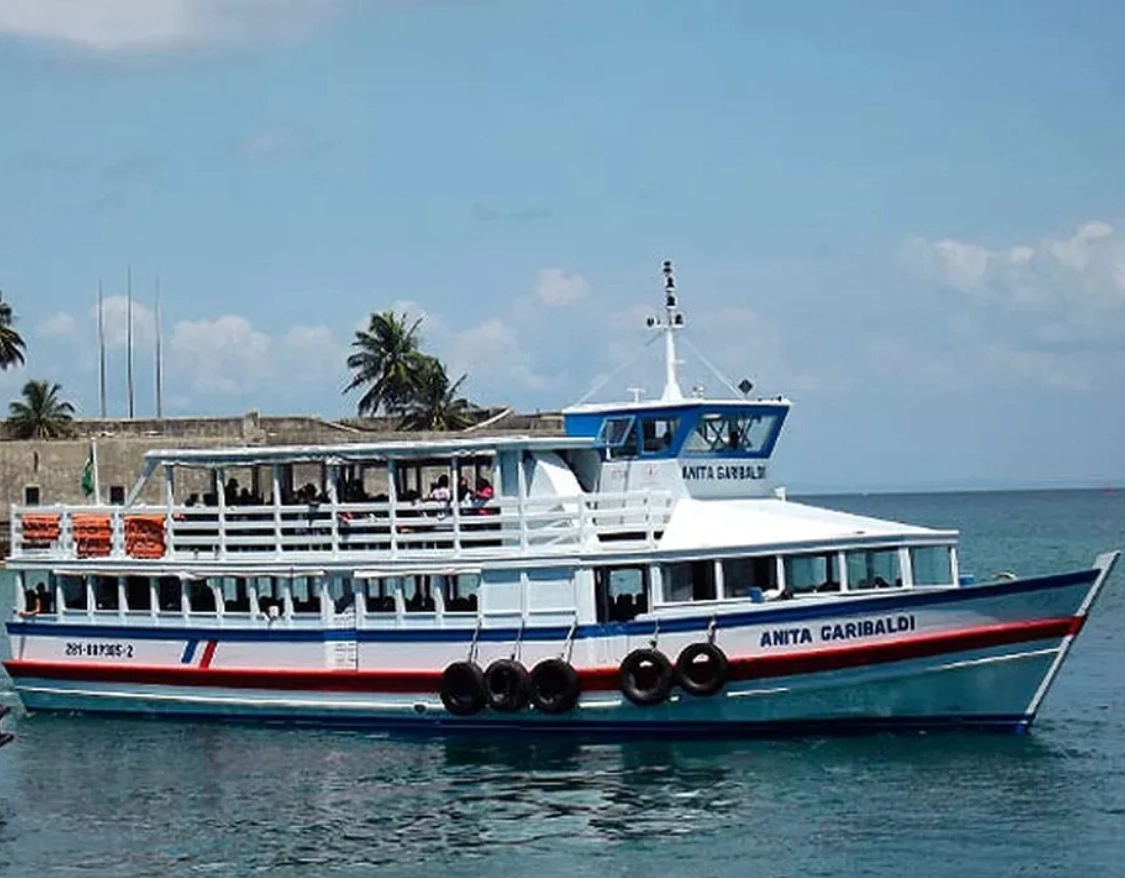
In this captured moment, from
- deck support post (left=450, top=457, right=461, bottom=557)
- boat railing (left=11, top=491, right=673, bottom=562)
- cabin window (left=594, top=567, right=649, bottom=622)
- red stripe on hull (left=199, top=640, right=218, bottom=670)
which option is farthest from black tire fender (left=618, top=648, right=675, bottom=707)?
red stripe on hull (left=199, top=640, right=218, bottom=670)

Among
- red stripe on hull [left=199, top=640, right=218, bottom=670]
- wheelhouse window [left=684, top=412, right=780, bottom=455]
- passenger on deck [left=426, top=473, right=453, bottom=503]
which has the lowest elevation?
red stripe on hull [left=199, top=640, right=218, bottom=670]

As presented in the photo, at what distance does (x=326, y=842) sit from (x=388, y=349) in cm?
6031

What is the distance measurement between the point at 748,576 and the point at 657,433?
287 centimetres

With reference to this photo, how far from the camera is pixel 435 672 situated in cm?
2741

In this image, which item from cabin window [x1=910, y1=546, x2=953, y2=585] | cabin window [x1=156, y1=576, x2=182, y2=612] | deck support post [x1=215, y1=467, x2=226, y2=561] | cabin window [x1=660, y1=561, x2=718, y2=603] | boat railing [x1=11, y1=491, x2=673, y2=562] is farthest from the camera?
cabin window [x1=156, y1=576, x2=182, y2=612]

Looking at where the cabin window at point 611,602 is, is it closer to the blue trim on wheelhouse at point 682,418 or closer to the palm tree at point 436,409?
the blue trim on wheelhouse at point 682,418

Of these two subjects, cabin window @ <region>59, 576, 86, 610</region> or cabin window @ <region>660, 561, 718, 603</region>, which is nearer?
cabin window @ <region>660, 561, 718, 603</region>

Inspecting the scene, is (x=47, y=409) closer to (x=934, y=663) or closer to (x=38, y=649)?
(x=38, y=649)

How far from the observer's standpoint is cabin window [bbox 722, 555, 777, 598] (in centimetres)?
2634

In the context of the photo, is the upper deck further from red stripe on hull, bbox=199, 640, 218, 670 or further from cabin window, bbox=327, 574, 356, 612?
red stripe on hull, bbox=199, 640, 218, 670

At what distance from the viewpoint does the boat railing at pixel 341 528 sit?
27.3 metres

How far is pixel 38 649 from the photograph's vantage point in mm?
31094

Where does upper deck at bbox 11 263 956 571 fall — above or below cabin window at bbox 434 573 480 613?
above

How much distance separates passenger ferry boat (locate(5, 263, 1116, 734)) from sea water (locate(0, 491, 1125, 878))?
66 cm
